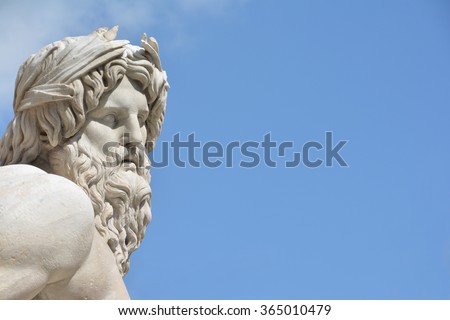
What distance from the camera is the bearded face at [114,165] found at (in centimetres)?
1154

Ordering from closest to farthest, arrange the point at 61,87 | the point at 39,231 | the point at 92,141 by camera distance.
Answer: the point at 39,231 < the point at 61,87 < the point at 92,141

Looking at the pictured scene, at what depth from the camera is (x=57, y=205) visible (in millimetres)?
10734

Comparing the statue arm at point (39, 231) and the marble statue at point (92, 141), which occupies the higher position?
the marble statue at point (92, 141)

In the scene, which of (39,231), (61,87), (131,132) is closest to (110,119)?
(131,132)

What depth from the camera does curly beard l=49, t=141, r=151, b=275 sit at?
11.5 metres

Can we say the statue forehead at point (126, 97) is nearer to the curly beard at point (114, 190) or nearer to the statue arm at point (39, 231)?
the curly beard at point (114, 190)

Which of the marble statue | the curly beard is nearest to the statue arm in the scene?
the marble statue

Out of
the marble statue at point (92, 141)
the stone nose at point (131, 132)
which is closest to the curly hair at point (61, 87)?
the marble statue at point (92, 141)

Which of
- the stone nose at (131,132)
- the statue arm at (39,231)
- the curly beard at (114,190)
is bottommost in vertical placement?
the statue arm at (39,231)

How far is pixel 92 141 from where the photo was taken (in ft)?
38.1

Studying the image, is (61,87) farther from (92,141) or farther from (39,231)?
(39,231)

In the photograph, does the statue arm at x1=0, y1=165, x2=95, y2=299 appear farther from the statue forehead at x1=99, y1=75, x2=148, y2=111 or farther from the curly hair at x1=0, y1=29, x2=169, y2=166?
the statue forehead at x1=99, y1=75, x2=148, y2=111

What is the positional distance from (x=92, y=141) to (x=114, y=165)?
243 millimetres
